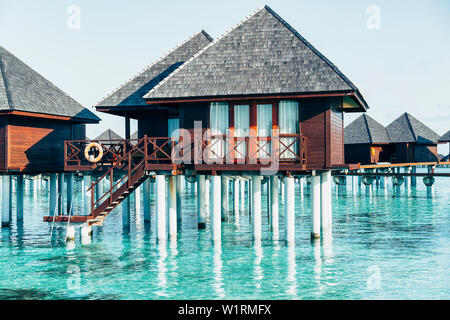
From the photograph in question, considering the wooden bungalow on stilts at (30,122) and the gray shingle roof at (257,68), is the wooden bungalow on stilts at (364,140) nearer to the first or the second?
the wooden bungalow on stilts at (30,122)

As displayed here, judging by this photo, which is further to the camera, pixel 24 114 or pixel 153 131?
pixel 24 114

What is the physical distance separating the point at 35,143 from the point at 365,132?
32386mm

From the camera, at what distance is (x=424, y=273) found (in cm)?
1766

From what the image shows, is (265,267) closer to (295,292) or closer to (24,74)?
(295,292)

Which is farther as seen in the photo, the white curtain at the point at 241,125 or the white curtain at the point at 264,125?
the white curtain at the point at 241,125

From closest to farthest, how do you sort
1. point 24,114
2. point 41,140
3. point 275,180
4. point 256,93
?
point 256,93 < point 275,180 < point 24,114 < point 41,140

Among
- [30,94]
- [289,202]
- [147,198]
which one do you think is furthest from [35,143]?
[289,202]

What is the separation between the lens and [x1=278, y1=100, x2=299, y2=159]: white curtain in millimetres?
21438

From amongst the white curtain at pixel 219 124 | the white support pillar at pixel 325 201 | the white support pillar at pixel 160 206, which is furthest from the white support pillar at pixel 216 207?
the white support pillar at pixel 325 201

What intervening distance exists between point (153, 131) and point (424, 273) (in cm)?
1401

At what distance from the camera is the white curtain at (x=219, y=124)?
71.8ft

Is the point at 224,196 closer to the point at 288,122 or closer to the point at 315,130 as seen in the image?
the point at 288,122

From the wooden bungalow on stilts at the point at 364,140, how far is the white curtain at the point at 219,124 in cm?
3096

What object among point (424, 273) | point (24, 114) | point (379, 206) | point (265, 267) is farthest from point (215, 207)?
point (379, 206)
